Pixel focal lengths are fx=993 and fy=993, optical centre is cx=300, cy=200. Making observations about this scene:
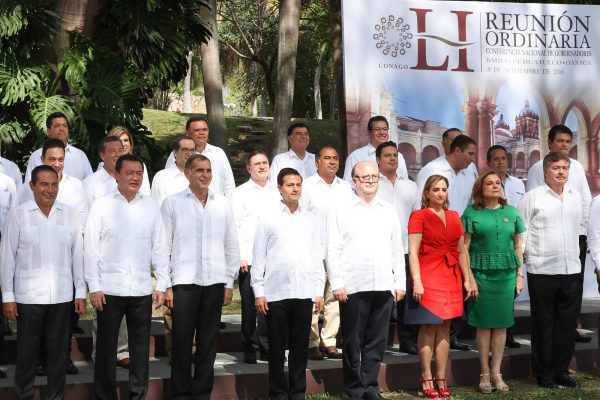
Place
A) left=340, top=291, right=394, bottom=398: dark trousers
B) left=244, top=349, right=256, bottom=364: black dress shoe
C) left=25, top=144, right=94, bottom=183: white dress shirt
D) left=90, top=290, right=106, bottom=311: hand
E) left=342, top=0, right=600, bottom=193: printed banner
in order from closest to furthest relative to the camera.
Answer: left=90, top=290, right=106, bottom=311: hand, left=340, top=291, right=394, bottom=398: dark trousers, left=244, top=349, right=256, bottom=364: black dress shoe, left=25, top=144, right=94, bottom=183: white dress shirt, left=342, top=0, right=600, bottom=193: printed banner

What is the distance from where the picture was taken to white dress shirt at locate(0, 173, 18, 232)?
23.7ft

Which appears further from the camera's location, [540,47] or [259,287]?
[540,47]

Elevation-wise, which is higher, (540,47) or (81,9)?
(81,9)

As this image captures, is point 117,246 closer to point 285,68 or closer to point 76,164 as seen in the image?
point 76,164

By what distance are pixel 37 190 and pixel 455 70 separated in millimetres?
5099

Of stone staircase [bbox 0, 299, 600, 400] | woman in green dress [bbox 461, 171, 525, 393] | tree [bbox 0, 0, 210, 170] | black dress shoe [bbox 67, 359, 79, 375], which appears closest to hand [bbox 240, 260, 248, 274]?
stone staircase [bbox 0, 299, 600, 400]

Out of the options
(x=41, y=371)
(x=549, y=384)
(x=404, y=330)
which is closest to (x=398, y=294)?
(x=404, y=330)

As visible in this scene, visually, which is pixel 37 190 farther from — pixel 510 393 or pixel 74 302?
pixel 510 393

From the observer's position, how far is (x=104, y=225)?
6.54m

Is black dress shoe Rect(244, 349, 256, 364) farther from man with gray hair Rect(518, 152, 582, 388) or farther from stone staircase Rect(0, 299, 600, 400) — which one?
man with gray hair Rect(518, 152, 582, 388)

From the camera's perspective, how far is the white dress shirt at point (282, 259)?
6.94m

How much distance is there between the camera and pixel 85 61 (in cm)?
1088

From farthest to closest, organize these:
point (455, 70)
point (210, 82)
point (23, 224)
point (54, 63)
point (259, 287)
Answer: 1. point (210, 82)
2. point (54, 63)
3. point (455, 70)
4. point (259, 287)
5. point (23, 224)

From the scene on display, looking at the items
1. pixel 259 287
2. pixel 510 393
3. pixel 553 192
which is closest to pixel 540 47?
pixel 553 192
